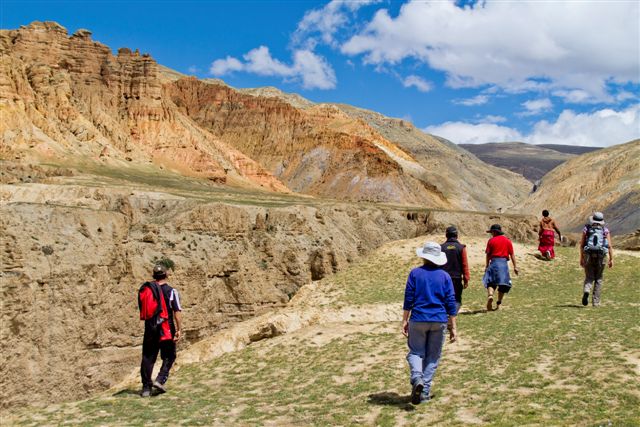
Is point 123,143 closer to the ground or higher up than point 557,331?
higher up

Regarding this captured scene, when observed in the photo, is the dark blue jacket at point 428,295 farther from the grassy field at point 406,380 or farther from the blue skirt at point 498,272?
the blue skirt at point 498,272

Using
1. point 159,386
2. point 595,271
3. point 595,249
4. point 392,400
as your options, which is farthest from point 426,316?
point 595,271

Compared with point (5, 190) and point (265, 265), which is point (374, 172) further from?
point (265, 265)

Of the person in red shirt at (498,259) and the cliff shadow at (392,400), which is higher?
the person in red shirt at (498,259)

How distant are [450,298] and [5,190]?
3914 centimetres

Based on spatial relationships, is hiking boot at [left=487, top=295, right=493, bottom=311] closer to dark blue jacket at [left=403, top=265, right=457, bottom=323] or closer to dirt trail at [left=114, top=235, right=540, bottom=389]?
dirt trail at [left=114, top=235, right=540, bottom=389]

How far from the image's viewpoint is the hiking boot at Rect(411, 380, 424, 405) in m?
9.28

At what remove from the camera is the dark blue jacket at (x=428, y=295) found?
30.5 feet

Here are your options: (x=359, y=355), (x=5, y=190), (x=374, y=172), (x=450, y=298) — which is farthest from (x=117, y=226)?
(x=374, y=172)

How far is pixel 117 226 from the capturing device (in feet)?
75.2

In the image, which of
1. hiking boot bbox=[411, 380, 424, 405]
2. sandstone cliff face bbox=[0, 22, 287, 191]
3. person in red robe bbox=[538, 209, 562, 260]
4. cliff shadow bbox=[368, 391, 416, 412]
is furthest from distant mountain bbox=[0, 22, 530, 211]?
hiking boot bbox=[411, 380, 424, 405]

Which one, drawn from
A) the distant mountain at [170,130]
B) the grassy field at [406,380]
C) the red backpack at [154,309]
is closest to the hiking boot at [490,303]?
the grassy field at [406,380]

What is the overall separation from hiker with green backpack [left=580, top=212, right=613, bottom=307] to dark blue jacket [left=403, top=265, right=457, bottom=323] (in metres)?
7.05

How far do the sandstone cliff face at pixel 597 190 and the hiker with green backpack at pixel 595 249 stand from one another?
53478mm
